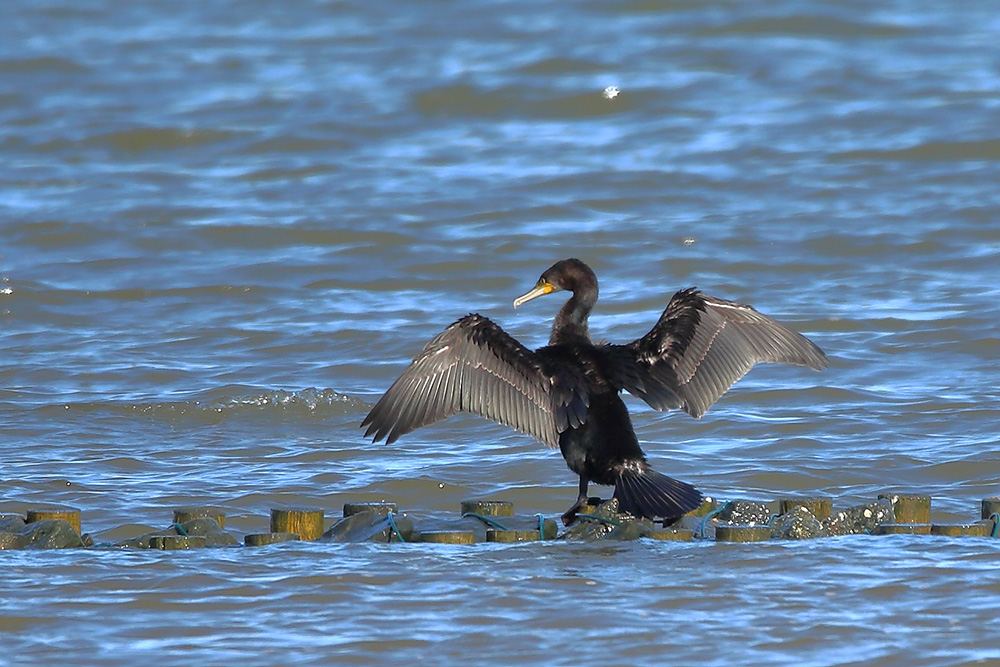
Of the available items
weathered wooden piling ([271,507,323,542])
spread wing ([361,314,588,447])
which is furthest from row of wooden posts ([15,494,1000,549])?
spread wing ([361,314,588,447])

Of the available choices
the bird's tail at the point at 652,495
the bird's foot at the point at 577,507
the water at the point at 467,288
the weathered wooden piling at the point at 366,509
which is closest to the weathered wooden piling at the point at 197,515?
the water at the point at 467,288

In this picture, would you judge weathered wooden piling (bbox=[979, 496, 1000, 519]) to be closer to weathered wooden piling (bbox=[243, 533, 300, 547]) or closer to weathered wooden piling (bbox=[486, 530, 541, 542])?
weathered wooden piling (bbox=[486, 530, 541, 542])

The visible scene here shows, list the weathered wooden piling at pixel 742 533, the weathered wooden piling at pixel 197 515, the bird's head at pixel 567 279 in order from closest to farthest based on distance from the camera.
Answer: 1. the weathered wooden piling at pixel 742 533
2. the weathered wooden piling at pixel 197 515
3. the bird's head at pixel 567 279

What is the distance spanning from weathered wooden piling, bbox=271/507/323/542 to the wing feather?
1.56ft

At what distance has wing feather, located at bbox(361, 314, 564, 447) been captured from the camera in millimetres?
5770

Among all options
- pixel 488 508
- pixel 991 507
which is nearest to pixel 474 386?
pixel 488 508

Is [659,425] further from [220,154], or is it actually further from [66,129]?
[66,129]

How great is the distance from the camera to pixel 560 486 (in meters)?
6.70

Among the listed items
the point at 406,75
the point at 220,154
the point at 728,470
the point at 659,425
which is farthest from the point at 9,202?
the point at 728,470

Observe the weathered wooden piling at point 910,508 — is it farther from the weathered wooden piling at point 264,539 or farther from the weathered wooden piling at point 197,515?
the weathered wooden piling at point 197,515

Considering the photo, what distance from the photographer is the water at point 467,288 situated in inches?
176

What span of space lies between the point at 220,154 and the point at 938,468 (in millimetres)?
9522

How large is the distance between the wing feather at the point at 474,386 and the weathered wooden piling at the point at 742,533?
829 millimetres

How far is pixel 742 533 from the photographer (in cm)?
521
